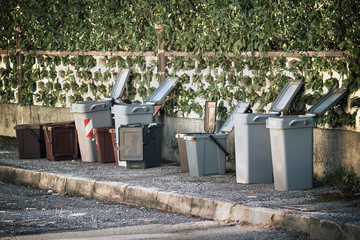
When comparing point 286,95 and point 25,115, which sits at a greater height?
point 286,95

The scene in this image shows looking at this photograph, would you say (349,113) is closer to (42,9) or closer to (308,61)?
(308,61)

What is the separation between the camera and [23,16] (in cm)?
1817

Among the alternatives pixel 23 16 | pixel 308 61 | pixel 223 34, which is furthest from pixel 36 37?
pixel 308 61

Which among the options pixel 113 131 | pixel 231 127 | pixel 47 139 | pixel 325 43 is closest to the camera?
pixel 325 43

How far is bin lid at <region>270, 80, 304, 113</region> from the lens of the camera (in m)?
11.8

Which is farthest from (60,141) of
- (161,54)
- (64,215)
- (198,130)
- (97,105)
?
(64,215)

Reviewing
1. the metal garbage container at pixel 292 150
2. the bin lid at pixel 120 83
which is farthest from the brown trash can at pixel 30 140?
the metal garbage container at pixel 292 150

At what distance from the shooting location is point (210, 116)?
43.7 feet

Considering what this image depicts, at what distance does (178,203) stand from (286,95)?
2.35 meters

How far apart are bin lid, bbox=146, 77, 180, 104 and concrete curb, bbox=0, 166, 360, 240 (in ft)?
7.14

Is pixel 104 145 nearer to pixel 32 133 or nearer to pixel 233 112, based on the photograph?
pixel 32 133

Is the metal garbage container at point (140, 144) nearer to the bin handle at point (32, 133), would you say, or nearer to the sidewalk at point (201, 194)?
the sidewalk at point (201, 194)

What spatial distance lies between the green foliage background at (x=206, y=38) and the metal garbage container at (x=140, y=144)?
0.86 m

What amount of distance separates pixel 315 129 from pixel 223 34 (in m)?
2.30
